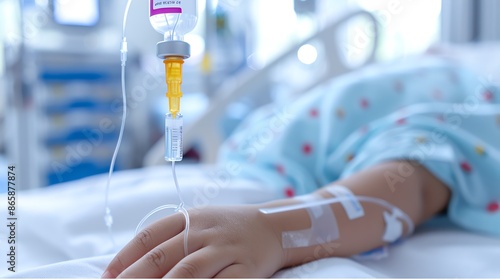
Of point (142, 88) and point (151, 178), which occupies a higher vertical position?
point (142, 88)

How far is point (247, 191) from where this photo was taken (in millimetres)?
754

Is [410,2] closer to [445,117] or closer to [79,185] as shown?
[445,117]

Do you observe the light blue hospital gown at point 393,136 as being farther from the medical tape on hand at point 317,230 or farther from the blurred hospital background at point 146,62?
the blurred hospital background at point 146,62

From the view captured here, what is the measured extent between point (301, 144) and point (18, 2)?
3.85 feet

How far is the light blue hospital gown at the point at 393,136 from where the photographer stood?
28.0 inches

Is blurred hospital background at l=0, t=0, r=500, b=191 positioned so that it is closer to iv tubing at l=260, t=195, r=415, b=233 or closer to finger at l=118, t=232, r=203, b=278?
iv tubing at l=260, t=195, r=415, b=233

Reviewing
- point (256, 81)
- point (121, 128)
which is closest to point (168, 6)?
point (121, 128)

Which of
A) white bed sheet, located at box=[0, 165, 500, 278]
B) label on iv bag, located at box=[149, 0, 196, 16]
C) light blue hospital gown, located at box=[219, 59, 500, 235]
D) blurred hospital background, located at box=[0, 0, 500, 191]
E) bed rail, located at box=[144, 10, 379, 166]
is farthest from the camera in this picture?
blurred hospital background, located at box=[0, 0, 500, 191]

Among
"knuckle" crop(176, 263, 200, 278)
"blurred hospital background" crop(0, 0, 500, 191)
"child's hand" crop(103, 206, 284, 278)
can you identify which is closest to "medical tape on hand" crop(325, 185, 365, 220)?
"child's hand" crop(103, 206, 284, 278)

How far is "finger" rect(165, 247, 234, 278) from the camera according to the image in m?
0.40

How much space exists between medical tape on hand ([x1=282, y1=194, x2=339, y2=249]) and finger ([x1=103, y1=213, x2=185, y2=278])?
4.9 inches

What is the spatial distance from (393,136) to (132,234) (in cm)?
43

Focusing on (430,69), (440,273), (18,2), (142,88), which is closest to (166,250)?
(440,273)

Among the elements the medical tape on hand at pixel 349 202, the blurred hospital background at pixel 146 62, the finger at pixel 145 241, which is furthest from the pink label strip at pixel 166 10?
the blurred hospital background at pixel 146 62
